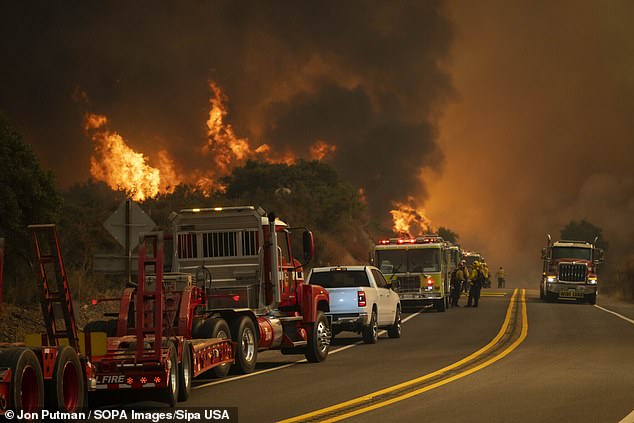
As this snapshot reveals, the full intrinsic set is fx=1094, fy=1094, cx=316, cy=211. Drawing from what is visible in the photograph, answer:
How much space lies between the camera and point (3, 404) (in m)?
10.0

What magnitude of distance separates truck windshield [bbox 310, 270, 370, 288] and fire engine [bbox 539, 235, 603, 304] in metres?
23.8

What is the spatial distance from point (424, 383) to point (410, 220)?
105329 mm

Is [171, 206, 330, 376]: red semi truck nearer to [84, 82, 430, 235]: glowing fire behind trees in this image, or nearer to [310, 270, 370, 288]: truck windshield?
[310, 270, 370, 288]: truck windshield

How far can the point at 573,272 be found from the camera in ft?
159

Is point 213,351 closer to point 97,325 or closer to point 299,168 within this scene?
point 97,325

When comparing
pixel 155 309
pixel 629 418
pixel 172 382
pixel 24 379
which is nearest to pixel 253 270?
pixel 172 382

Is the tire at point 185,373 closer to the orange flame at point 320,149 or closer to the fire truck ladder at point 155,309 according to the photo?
the fire truck ladder at point 155,309

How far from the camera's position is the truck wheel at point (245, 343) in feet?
59.8

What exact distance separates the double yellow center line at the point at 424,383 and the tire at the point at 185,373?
216cm

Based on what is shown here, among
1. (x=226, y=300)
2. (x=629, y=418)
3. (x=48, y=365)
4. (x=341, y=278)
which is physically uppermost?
(x=341, y=278)

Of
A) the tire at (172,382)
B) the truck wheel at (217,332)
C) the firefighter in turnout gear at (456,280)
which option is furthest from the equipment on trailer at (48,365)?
the firefighter in turnout gear at (456,280)

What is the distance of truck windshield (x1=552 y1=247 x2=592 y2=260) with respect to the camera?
5006 cm

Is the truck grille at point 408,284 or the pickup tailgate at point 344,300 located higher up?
the truck grille at point 408,284

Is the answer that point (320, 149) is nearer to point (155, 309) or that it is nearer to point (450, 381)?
point (450, 381)
